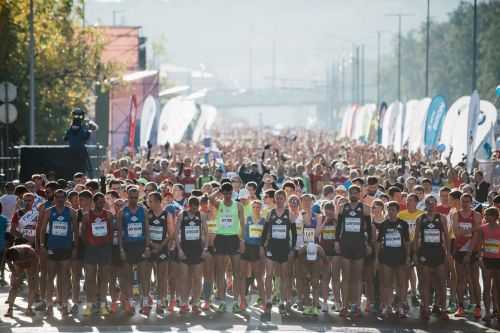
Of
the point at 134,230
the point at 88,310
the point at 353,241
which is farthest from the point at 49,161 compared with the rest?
the point at 353,241

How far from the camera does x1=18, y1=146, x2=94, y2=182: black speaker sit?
2361 cm

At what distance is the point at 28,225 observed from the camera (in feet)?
57.7

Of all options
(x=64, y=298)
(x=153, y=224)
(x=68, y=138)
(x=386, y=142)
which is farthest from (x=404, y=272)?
(x=386, y=142)

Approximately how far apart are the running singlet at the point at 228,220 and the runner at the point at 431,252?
91.0 inches

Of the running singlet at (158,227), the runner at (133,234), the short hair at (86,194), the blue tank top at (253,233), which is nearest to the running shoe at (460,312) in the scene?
the blue tank top at (253,233)

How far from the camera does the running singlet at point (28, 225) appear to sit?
17.5 metres

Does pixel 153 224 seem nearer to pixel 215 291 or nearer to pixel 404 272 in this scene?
pixel 215 291

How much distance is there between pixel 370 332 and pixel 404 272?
65.8 inches

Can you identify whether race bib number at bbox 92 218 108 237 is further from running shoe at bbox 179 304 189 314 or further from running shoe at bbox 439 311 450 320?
running shoe at bbox 439 311 450 320

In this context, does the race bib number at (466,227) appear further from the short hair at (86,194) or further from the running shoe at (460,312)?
the short hair at (86,194)

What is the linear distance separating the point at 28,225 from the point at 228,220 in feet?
8.69

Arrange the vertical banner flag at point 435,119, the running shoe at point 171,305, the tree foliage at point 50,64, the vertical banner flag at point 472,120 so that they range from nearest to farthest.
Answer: the running shoe at point 171,305 < the vertical banner flag at point 472,120 < the vertical banner flag at point 435,119 < the tree foliage at point 50,64

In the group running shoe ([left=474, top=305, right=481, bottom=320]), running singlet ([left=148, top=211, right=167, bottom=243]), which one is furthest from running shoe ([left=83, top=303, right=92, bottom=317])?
running shoe ([left=474, top=305, right=481, bottom=320])

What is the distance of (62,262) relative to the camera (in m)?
16.8
